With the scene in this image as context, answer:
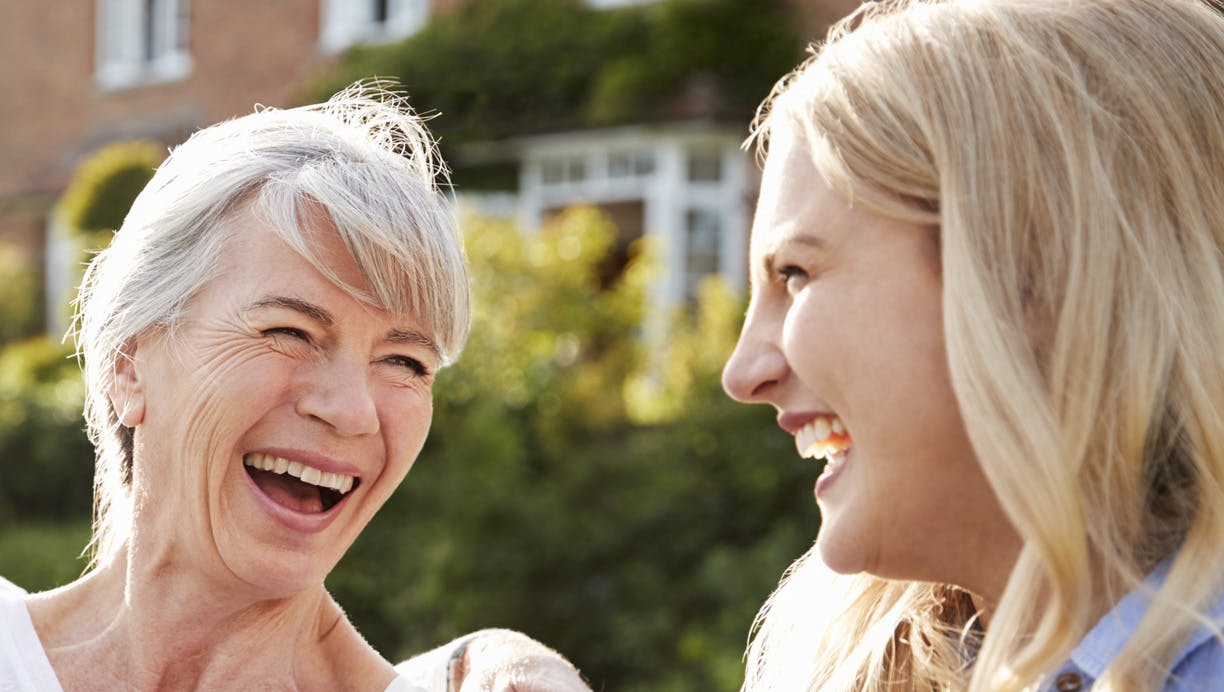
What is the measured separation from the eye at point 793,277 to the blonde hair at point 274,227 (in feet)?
2.19

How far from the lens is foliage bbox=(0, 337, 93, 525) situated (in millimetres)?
11258

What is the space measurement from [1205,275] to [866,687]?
2.80 ft

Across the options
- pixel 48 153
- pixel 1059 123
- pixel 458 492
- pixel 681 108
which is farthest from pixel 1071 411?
pixel 48 153

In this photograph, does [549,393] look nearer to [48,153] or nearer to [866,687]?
[866,687]

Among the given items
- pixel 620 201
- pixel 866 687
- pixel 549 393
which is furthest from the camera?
pixel 620 201

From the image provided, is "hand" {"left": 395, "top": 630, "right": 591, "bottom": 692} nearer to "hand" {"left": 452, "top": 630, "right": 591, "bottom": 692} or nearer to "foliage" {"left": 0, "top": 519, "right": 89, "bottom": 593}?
"hand" {"left": 452, "top": 630, "right": 591, "bottom": 692}

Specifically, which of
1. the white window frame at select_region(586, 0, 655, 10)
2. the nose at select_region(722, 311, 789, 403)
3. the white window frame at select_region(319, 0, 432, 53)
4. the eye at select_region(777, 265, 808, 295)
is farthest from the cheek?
the white window frame at select_region(319, 0, 432, 53)

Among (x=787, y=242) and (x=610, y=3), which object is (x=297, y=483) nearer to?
(x=787, y=242)

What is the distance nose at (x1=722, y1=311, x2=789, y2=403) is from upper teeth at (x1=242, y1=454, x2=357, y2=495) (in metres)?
0.69

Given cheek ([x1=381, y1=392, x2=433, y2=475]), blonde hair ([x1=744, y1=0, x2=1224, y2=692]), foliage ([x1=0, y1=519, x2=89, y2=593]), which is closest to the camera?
blonde hair ([x1=744, y1=0, x2=1224, y2=692])

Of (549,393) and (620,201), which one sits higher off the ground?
(620,201)

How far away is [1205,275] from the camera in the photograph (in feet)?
6.57

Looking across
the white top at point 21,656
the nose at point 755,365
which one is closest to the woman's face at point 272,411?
the white top at point 21,656

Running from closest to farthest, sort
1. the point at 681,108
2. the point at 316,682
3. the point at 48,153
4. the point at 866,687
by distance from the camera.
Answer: the point at 866,687 → the point at 316,682 → the point at 681,108 → the point at 48,153
